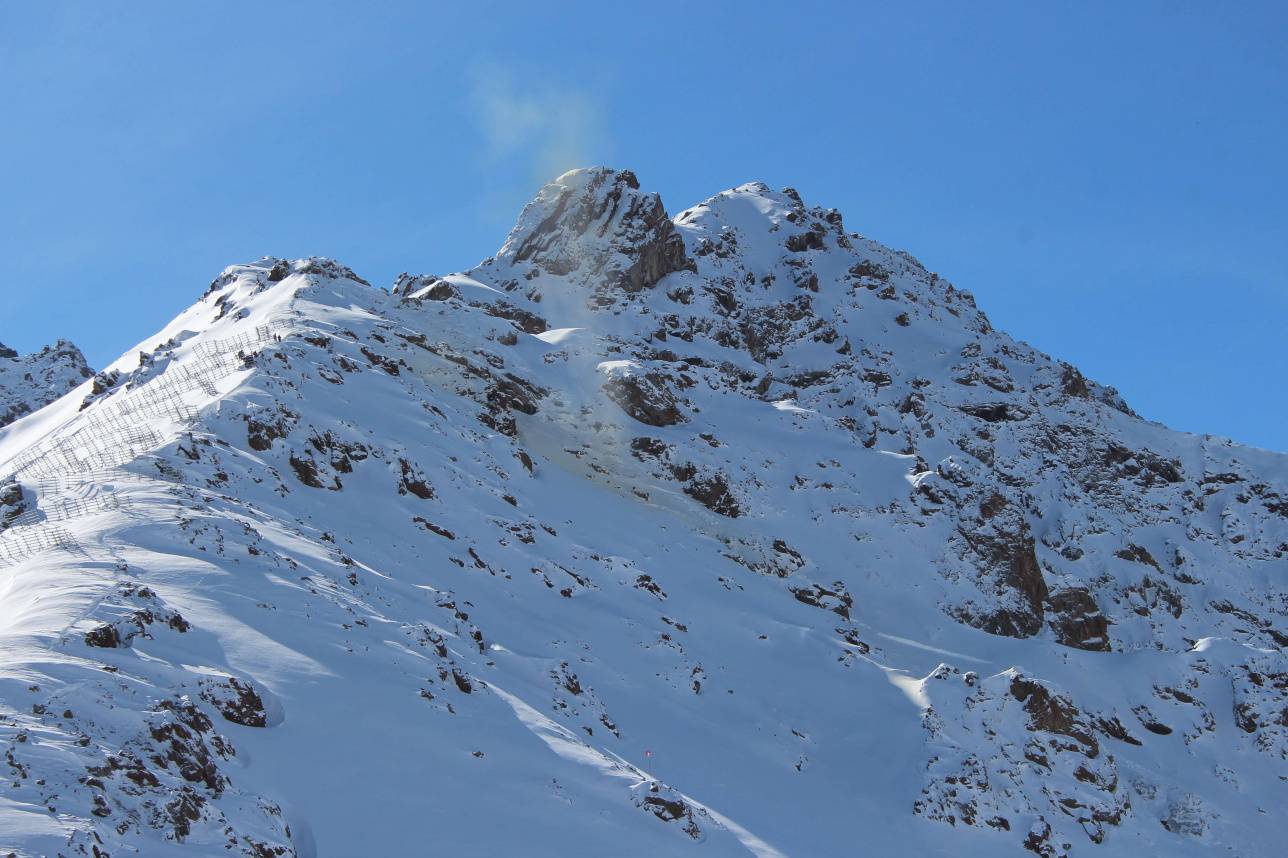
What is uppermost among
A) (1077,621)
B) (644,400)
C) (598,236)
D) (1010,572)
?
(598,236)

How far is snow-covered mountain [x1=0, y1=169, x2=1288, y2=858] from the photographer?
11.5m

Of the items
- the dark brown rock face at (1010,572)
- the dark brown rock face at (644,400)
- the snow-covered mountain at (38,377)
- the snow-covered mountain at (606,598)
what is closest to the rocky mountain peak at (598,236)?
the snow-covered mountain at (606,598)

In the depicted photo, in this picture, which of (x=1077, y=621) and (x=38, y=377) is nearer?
(x=1077, y=621)

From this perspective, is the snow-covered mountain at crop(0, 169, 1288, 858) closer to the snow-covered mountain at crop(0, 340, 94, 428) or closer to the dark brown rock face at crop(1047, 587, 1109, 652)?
the dark brown rock face at crop(1047, 587, 1109, 652)

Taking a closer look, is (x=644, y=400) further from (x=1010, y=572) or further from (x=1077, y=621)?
(x=1077, y=621)

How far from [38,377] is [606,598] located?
199ft

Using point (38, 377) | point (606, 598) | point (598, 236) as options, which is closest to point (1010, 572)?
point (606, 598)

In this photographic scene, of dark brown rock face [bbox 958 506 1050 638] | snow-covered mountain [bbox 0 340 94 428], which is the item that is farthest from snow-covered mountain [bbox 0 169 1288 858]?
snow-covered mountain [bbox 0 340 94 428]

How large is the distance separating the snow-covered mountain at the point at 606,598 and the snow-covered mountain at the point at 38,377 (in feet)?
67.7

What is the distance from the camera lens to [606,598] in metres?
25.1

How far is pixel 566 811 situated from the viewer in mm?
13016

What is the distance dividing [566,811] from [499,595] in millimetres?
9519

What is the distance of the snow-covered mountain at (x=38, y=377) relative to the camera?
6119cm

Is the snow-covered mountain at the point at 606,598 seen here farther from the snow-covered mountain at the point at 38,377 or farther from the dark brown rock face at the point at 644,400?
the snow-covered mountain at the point at 38,377
